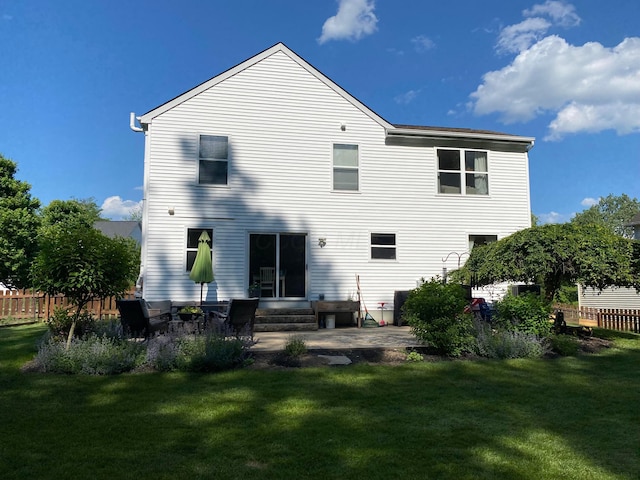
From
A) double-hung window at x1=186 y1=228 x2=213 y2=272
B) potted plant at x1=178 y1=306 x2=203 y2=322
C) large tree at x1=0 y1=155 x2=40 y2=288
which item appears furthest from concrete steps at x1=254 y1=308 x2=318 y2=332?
large tree at x1=0 y1=155 x2=40 y2=288

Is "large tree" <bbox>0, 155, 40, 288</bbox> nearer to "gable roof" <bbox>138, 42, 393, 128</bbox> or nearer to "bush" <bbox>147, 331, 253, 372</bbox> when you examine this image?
"gable roof" <bbox>138, 42, 393, 128</bbox>

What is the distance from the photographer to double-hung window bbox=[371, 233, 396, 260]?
14.1 metres

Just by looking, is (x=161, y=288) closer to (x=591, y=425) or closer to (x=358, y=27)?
(x=591, y=425)

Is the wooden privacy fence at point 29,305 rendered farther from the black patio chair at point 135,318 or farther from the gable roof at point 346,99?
the black patio chair at point 135,318

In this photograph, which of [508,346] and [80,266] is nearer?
[80,266]

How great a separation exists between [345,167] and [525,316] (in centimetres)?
747

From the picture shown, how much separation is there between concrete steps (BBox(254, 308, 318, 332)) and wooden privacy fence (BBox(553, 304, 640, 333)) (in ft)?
23.1

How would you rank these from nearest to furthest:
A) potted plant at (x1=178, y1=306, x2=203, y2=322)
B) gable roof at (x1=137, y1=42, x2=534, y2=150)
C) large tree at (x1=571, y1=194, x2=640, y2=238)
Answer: potted plant at (x1=178, y1=306, x2=203, y2=322) → gable roof at (x1=137, y1=42, x2=534, y2=150) → large tree at (x1=571, y1=194, x2=640, y2=238)

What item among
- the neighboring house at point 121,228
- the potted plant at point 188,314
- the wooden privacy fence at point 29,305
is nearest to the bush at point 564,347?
the potted plant at point 188,314

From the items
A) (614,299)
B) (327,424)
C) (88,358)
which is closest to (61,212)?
(88,358)

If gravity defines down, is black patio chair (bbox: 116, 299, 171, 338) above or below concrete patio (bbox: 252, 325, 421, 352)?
above

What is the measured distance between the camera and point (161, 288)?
41.3 ft

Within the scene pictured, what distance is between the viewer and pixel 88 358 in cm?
652

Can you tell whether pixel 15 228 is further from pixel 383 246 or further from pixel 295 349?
pixel 295 349
